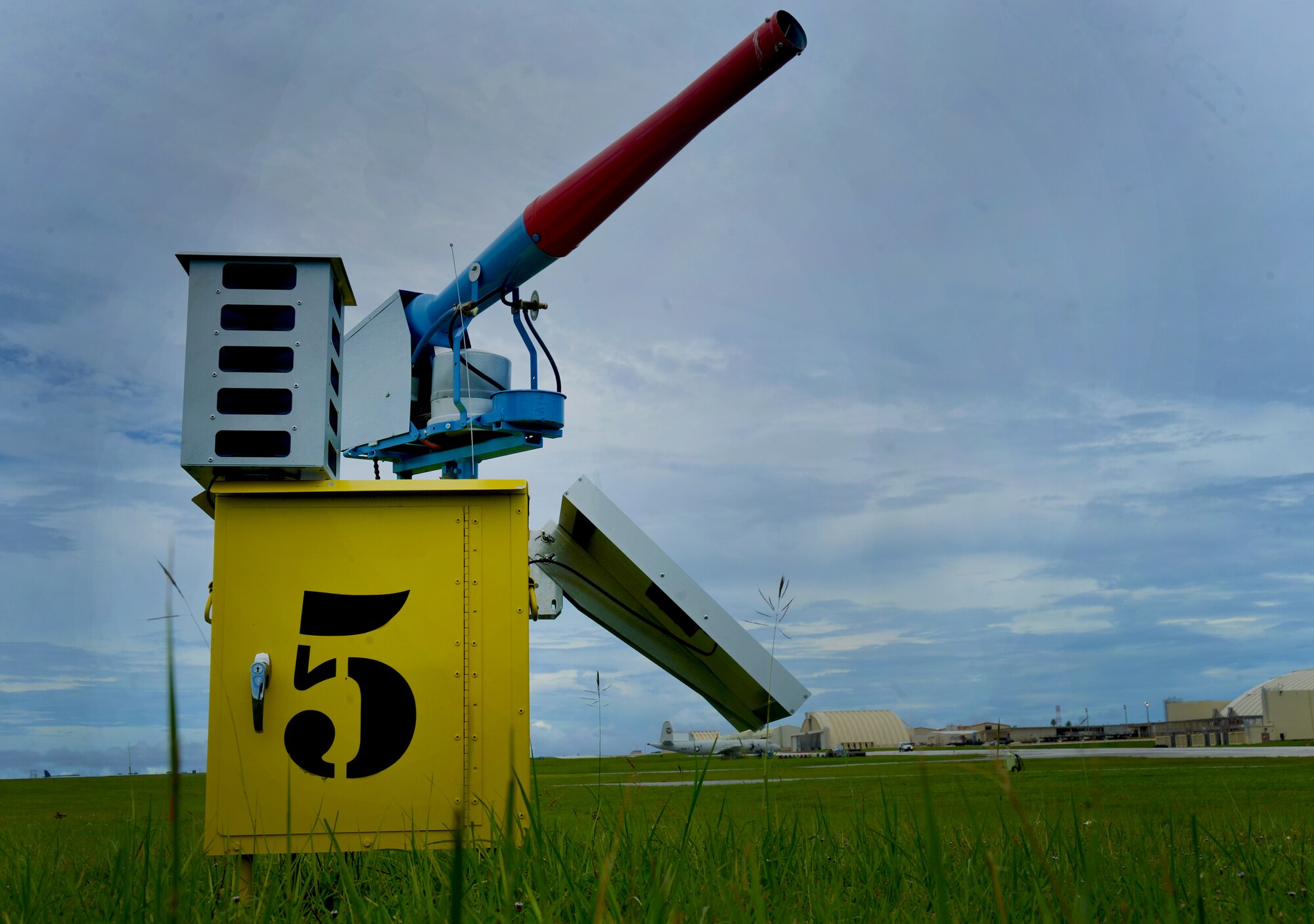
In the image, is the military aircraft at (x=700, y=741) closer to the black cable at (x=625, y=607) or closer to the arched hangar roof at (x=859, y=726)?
the arched hangar roof at (x=859, y=726)

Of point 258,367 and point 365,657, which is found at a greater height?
point 258,367

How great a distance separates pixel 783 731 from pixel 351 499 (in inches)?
2571

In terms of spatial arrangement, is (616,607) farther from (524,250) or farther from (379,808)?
(524,250)

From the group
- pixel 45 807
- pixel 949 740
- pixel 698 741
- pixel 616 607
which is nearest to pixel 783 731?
pixel 698 741

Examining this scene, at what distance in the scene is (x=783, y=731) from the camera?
218 feet

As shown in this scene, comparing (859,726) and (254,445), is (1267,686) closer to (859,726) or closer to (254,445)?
(859,726)

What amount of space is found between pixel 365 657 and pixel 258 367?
1662mm

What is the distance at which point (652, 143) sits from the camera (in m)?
7.44

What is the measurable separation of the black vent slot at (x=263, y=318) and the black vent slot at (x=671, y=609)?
2.60 m

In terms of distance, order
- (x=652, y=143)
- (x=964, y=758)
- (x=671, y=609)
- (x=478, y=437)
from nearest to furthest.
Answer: (x=964, y=758) < (x=671, y=609) < (x=652, y=143) < (x=478, y=437)

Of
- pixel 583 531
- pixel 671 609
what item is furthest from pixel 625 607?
pixel 583 531

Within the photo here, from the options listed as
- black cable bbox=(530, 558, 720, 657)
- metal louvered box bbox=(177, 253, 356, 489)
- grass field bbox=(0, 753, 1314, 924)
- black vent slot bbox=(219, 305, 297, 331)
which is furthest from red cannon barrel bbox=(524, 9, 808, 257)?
grass field bbox=(0, 753, 1314, 924)

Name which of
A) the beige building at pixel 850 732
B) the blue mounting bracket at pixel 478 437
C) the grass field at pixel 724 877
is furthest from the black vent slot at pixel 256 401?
the beige building at pixel 850 732

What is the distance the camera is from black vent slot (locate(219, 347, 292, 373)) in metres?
4.91
